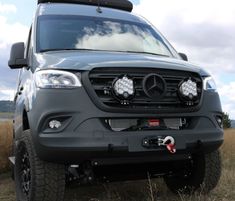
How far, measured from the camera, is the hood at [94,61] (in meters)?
4.20

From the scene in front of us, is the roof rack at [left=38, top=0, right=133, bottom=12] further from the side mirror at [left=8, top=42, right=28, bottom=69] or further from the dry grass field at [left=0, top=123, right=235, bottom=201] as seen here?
the dry grass field at [left=0, top=123, right=235, bottom=201]

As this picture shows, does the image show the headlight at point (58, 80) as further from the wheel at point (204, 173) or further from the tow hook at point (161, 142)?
the wheel at point (204, 173)

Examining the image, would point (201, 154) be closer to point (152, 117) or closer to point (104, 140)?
point (152, 117)

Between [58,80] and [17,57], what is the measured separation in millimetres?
1271

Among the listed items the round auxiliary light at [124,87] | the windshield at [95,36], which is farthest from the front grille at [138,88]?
the windshield at [95,36]

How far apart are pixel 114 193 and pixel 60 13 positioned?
2213 millimetres

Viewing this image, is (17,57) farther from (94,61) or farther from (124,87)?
(124,87)

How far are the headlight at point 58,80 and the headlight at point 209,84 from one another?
130 centimetres

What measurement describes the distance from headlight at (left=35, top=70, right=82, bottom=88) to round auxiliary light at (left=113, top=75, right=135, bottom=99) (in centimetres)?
32

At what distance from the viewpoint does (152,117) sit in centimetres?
426

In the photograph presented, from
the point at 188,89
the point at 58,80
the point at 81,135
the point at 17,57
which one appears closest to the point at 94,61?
the point at 58,80

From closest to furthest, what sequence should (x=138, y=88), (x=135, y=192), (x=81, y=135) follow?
(x=81, y=135), (x=138, y=88), (x=135, y=192)

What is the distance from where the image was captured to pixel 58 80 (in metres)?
4.16

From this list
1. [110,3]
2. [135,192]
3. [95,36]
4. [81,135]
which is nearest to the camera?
[81,135]
